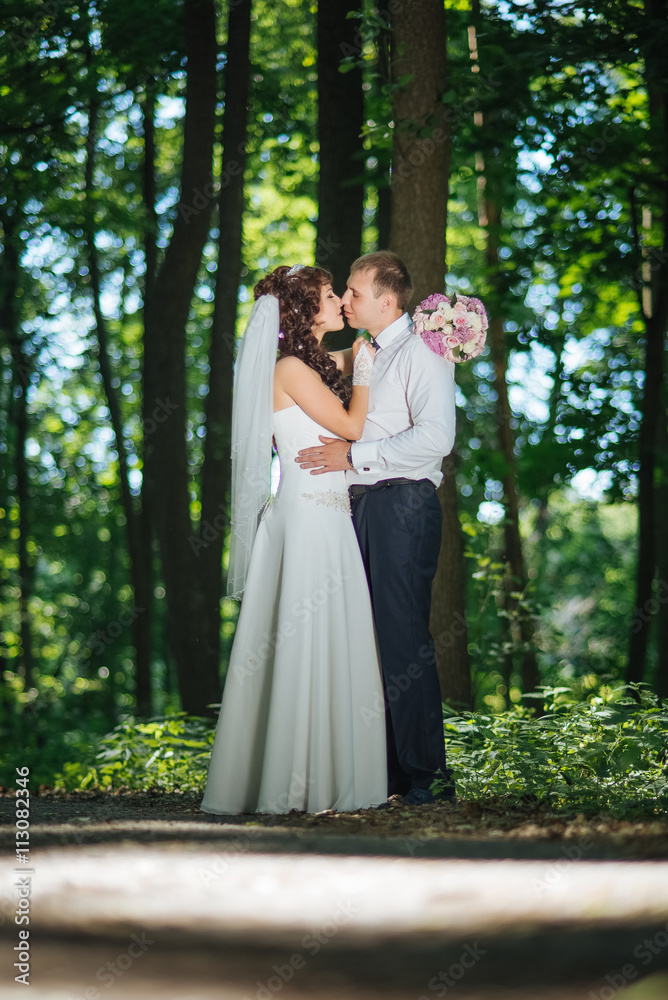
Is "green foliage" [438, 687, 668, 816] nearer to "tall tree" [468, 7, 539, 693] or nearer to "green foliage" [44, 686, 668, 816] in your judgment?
"green foliage" [44, 686, 668, 816]

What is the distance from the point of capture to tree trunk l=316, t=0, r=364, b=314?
24.8 feet

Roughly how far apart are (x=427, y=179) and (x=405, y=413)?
89.2 inches

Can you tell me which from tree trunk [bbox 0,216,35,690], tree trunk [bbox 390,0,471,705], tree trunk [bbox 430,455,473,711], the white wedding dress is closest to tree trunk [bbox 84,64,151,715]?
tree trunk [bbox 0,216,35,690]

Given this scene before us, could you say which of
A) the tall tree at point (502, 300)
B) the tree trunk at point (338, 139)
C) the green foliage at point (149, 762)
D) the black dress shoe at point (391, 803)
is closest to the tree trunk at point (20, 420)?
the tall tree at point (502, 300)

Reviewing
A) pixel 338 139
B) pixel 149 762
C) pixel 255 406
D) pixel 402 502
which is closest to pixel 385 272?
pixel 255 406

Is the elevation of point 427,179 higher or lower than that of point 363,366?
higher

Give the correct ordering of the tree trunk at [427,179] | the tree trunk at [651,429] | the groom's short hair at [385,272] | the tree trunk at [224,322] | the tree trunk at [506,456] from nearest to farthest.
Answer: the groom's short hair at [385,272] → the tree trunk at [427,179] → the tree trunk at [224,322] → the tree trunk at [651,429] → the tree trunk at [506,456]

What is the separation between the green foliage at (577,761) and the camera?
13.8ft

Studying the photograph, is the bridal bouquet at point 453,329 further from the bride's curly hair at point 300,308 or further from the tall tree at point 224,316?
the tall tree at point 224,316

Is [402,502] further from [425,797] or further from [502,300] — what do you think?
[502,300]

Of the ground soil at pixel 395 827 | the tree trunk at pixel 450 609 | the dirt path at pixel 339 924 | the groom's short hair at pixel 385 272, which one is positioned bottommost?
the ground soil at pixel 395 827

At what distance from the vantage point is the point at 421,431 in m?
4.77

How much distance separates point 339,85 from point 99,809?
597cm

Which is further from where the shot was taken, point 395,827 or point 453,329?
point 453,329
